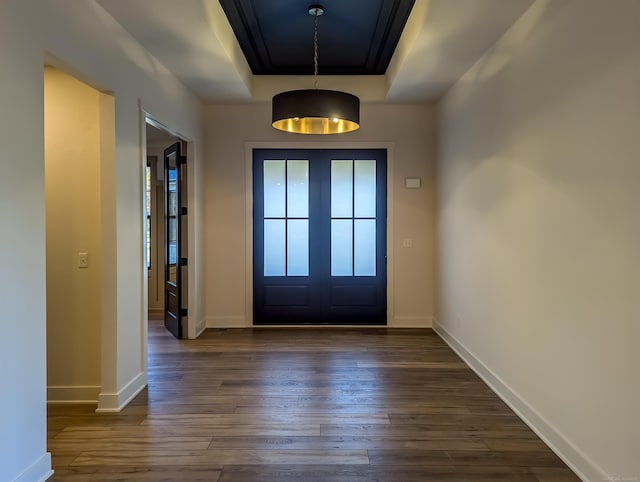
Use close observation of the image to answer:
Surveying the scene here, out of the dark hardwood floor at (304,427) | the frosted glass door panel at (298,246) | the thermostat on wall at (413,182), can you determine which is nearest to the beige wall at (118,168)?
the dark hardwood floor at (304,427)

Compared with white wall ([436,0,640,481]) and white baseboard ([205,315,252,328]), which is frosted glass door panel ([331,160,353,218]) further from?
white wall ([436,0,640,481])

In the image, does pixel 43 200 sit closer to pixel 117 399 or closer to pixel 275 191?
pixel 117 399

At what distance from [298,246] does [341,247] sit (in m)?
0.57

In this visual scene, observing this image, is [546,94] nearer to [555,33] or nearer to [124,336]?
[555,33]

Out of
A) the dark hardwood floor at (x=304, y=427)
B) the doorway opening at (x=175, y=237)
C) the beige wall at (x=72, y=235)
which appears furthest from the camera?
the doorway opening at (x=175, y=237)

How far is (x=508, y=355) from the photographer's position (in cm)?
341

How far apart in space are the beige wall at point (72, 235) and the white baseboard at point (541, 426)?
313 cm

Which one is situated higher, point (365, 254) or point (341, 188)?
point (341, 188)

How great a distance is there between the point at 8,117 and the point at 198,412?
224 centimetres

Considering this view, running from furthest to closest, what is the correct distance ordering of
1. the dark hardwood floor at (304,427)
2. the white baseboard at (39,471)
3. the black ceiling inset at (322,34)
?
the black ceiling inset at (322,34)
the dark hardwood floor at (304,427)
the white baseboard at (39,471)

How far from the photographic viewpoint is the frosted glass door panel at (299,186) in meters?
5.85

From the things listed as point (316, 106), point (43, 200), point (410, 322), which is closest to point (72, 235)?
point (43, 200)

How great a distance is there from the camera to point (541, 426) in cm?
286

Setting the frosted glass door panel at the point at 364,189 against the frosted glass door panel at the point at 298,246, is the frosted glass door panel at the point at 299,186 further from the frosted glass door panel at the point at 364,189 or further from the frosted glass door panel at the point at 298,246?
the frosted glass door panel at the point at 364,189
